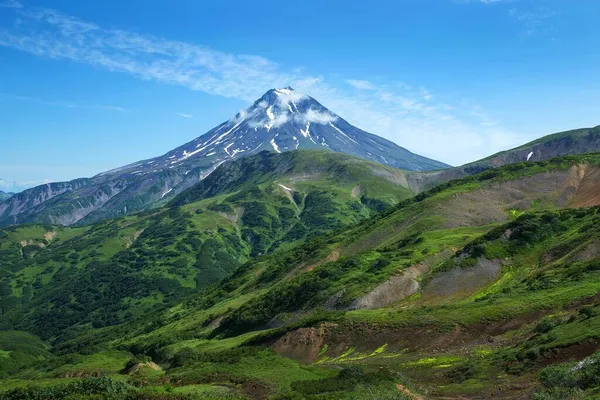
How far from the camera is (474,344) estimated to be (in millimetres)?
54156

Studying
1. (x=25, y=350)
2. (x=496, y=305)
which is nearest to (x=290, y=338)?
(x=496, y=305)

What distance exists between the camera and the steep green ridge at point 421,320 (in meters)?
41.2

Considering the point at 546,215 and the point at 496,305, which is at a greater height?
the point at 546,215

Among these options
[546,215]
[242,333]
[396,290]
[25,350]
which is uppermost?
[546,215]

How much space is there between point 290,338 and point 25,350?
13078 cm

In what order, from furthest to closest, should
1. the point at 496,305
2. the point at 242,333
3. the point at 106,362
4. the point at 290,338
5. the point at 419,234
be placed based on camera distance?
the point at 419,234 → the point at 242,333 → the point at 106,362 → the point at 290,338 → the point at 496,305

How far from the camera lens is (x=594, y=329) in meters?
40.6

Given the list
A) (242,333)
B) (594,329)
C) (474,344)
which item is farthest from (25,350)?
(594,329)

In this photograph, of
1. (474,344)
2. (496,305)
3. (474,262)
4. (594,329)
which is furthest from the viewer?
(474,262)

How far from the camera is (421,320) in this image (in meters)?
62.2

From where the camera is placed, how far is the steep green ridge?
41.2m

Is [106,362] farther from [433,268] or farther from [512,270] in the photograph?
[512,270]

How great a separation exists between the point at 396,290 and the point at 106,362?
45.7 meters

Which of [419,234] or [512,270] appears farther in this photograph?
[419,234]
